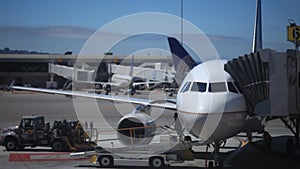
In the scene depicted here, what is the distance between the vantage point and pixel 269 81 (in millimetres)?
13750

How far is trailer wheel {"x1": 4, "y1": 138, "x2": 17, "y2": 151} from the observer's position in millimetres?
20266

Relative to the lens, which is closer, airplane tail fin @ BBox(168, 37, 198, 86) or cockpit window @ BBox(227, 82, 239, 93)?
cockpit window @ BBox(227, 82, 239, 93)

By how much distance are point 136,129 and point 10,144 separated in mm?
6411

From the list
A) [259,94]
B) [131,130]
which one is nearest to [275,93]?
[259,94]

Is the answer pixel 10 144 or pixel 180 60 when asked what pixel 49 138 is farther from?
pixel 180 60

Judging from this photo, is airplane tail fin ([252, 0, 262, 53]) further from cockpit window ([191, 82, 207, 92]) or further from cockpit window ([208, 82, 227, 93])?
cockpit window ([208, 82, 227, 93])

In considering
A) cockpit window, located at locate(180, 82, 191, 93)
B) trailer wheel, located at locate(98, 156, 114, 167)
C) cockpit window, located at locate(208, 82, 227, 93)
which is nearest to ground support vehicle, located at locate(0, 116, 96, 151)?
trailer wheel, located at locate(98, 156, 114, 167)

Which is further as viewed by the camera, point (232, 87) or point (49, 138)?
point (49, 138)

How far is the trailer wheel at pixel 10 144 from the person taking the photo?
2027 cm

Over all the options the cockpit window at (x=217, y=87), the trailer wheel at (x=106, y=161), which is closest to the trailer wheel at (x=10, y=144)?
the trailer wheel at (x=106, y=161)

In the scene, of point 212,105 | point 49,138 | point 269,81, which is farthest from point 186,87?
point 49,138

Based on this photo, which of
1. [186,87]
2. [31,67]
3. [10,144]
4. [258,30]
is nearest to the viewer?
[186,87]

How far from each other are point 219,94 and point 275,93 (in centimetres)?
214

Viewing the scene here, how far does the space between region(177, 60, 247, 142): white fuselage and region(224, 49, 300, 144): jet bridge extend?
454mm
